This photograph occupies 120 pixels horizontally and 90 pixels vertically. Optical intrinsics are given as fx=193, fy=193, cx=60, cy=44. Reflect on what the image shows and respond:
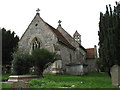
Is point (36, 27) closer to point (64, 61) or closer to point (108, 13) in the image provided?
point (64, 61)

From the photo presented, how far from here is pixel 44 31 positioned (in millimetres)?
32938

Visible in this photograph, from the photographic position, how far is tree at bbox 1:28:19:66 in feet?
120

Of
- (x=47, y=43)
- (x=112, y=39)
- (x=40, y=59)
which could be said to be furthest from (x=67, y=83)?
(x=47, y=43)

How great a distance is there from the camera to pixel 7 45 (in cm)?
3762

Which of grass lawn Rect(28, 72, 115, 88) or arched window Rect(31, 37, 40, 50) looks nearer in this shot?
grass lawn Rect(28, 72, 115, 88)

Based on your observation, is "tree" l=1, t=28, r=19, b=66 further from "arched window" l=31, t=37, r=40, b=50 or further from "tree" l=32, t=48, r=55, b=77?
"tree" l=32, t=48, r=55, b=77

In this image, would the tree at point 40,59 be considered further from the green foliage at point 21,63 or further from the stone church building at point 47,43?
the stone church building at point 47,43

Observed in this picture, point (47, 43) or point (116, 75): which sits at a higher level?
point (47, 43)

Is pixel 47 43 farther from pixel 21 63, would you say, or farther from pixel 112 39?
pixel 112 39

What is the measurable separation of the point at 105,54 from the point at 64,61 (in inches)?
722

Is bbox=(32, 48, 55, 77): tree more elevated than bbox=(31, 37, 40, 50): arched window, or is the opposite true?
bbox=(31, 37, 40, 50): arched window

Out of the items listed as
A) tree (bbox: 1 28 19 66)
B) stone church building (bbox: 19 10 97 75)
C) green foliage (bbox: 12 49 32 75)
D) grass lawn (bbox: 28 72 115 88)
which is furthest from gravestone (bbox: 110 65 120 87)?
tree (bbox: 1 28 19 66)

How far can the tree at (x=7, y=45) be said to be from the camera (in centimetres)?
→ 3656

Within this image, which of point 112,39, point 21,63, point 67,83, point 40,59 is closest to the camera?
point 67,83
